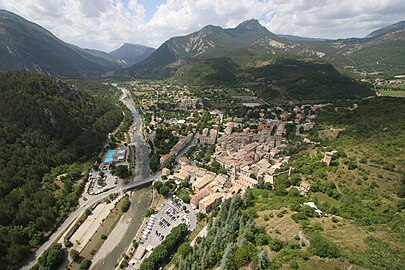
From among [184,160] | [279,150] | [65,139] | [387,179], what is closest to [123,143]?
[65,139]

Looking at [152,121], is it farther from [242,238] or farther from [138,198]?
[242,238]

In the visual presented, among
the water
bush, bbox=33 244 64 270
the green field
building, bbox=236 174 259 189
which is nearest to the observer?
bush, bbox=33 244 64 270

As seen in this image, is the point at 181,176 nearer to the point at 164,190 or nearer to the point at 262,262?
the point at 164,190

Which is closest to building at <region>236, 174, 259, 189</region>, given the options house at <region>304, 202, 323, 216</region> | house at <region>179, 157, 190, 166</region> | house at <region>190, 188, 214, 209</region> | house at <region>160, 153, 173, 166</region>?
house at <region>190, 188, 214, 209</region>

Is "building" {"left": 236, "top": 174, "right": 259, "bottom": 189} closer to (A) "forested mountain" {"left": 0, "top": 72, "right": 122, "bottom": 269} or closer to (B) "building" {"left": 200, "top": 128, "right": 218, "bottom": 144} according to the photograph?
(B) "building" {"left": 200, "top": 128, "right": 218, "bottom": 144}

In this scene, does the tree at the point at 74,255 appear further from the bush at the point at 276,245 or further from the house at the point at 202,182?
the bush at the point at 276,245

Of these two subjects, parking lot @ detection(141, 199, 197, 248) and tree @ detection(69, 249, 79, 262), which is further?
parking lot @ detection(141, 199, 197, 248)
